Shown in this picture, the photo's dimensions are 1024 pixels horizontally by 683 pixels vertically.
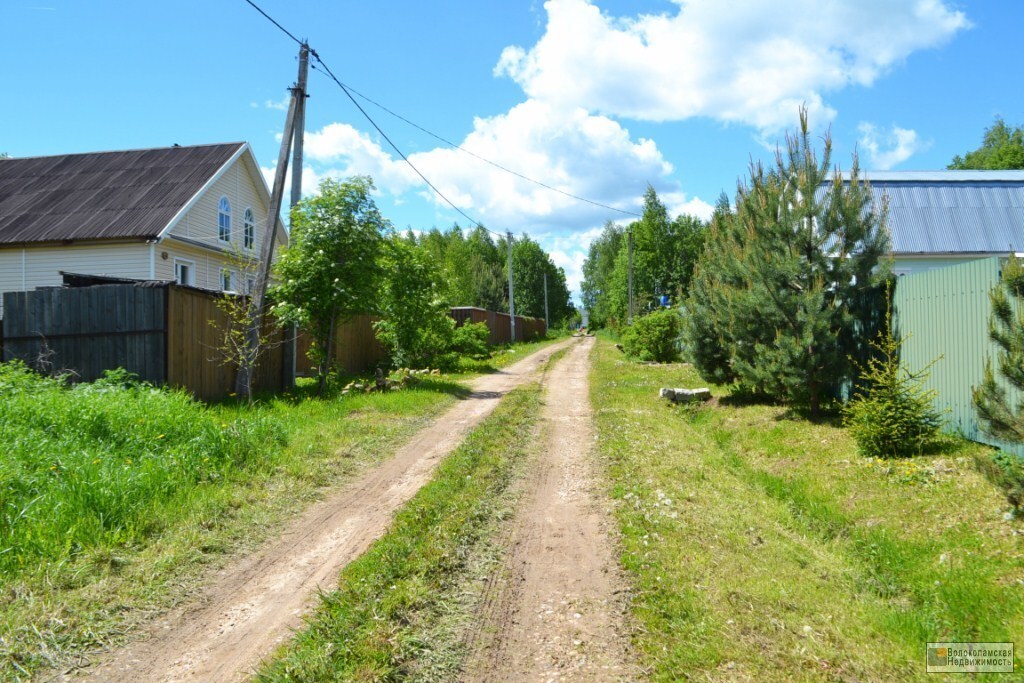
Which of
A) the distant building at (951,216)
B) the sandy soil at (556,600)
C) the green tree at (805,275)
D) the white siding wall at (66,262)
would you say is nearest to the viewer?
the sandy soil at (556,600)

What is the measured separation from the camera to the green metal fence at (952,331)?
7.39m

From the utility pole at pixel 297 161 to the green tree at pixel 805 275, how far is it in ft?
28.4

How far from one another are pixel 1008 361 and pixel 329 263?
36.3ft

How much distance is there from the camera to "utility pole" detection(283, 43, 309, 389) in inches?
503

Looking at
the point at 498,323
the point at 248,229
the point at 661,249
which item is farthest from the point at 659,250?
the point at 248,229

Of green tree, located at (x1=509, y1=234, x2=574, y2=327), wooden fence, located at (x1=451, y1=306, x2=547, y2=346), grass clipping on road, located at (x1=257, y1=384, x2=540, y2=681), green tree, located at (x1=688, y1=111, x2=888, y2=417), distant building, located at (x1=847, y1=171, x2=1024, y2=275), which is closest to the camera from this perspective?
grass clipping on road, located at (x1=257, y1=384, x2=540, y2=681)

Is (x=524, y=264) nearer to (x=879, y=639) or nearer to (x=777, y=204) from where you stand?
(x=777, y=204)

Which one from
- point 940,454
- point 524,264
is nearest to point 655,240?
point 524,264

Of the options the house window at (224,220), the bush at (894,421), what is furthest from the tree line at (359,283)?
the bush at (894,421)

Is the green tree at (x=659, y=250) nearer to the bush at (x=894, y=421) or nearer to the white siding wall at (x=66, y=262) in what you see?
the white siding wall at (x=66, y=262)

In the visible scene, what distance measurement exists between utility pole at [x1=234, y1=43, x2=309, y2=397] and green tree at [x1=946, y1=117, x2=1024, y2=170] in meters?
44.4

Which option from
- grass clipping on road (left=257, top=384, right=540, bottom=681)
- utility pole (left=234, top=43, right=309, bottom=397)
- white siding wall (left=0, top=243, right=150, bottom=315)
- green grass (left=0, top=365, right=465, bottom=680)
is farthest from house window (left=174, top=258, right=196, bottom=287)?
grass clipping on road (left=257, top=384, right=540, bottom=681)

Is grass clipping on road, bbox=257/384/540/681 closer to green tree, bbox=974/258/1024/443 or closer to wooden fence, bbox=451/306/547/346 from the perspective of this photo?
green tree, bbox=974/258/1024/443

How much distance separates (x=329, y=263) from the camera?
13094 millimetres
